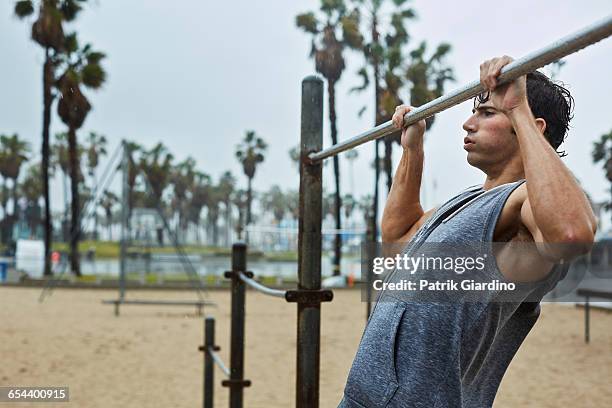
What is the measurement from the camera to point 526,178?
883 millimetres

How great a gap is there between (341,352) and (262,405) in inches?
113

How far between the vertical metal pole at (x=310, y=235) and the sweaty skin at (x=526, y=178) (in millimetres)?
494

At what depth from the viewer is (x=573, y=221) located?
0.84m

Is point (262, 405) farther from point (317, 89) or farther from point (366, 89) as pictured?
point (366, 89)

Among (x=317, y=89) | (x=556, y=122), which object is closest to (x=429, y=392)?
(x=556, y=122)

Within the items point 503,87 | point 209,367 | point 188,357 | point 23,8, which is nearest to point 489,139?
point 503,87

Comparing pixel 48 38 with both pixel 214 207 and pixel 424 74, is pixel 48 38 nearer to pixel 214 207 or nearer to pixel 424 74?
pixel 424 74

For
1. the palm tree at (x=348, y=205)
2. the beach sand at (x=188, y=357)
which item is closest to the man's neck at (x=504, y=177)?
A: the beach sand at (x=188, y=357)

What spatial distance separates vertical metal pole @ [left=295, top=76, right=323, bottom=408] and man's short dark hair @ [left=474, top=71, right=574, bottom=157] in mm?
726

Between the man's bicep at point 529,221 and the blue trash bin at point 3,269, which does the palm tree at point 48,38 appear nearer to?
the blue trash bin at point 3,269

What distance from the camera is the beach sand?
5891 mm

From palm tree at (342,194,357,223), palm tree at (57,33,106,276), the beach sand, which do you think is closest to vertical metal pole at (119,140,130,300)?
the beach sand

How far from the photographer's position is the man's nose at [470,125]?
1.10 metres

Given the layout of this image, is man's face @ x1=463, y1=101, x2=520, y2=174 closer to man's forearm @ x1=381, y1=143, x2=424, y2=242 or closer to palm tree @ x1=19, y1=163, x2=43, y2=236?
man's forearm @ x1=381, y1=143, x2=424, y2=242
